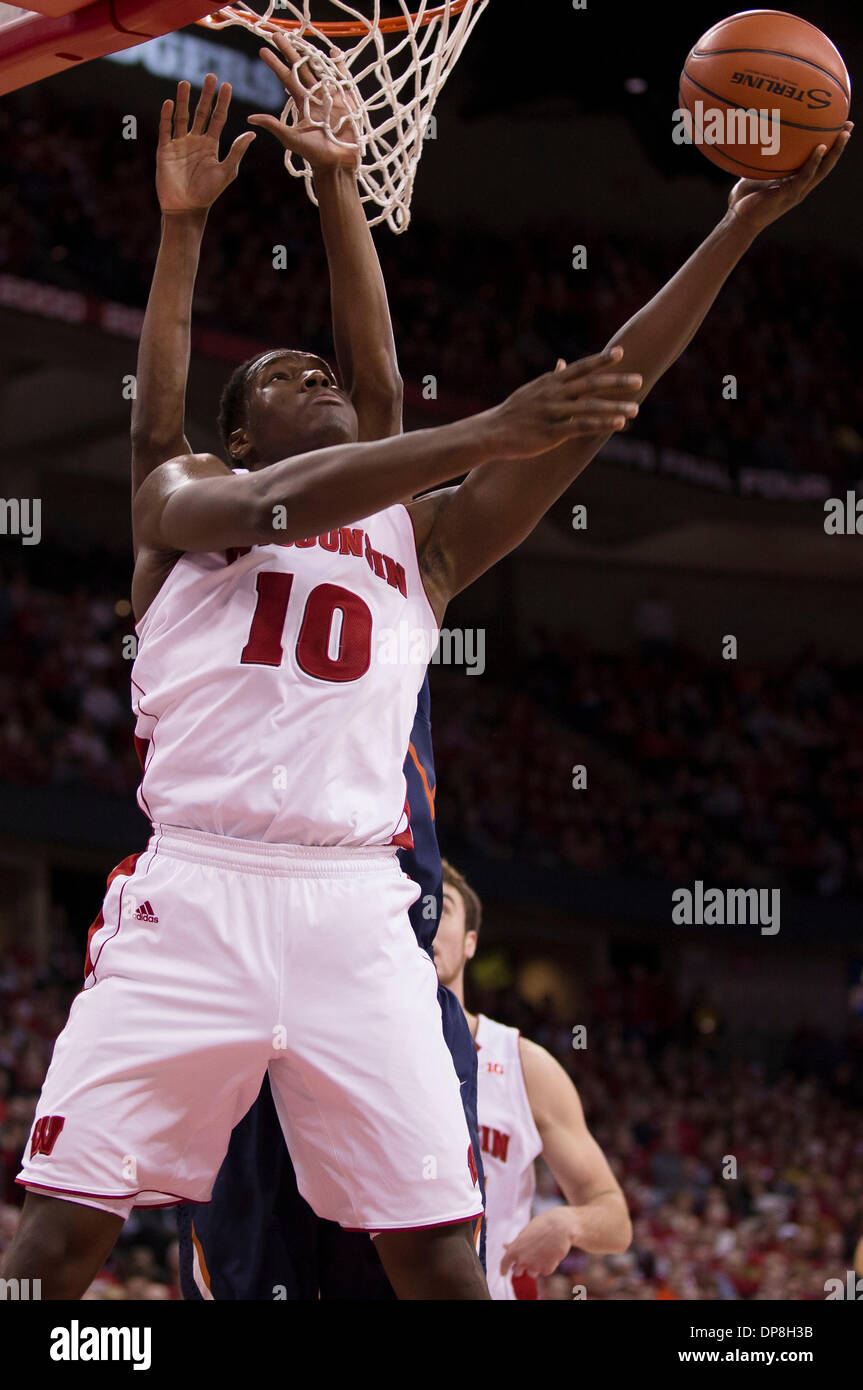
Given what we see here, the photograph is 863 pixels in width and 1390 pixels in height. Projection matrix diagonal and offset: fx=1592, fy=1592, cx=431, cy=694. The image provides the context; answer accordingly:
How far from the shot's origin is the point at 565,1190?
440 cm

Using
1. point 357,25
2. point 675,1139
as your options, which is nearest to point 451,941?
point 357,25

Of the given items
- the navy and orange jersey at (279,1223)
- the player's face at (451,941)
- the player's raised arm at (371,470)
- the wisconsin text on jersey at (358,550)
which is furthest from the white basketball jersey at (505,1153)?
the player's raised arm at (371,470)

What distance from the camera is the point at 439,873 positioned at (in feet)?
9.70

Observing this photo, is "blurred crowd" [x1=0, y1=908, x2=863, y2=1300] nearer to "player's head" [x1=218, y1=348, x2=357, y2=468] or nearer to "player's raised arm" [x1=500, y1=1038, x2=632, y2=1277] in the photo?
"player's raised arm" [x1=500, y1=1038, x2=632, y2=1277]

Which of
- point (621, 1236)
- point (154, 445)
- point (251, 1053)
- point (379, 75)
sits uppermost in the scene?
point (379, 75)

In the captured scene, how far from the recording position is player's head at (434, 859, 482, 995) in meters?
4.13

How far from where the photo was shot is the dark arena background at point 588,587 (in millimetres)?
12328

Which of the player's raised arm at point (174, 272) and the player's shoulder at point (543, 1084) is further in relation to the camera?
the player's shoulder at point (543, 1084)

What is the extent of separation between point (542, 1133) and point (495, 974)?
11660 mm

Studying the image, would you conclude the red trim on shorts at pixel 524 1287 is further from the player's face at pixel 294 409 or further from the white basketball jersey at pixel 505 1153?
the player's face at pixel 294 409

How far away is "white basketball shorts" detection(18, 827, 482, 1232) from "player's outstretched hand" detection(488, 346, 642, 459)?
75cm

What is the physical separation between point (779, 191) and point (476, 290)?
13.8 m

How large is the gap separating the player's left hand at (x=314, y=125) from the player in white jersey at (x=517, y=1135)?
5.96ft

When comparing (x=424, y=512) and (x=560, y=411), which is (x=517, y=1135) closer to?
(x=424, y=512)
